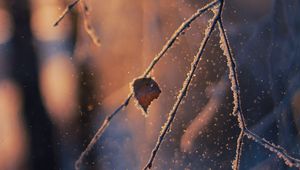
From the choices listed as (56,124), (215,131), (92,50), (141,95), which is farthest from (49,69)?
(141,95)

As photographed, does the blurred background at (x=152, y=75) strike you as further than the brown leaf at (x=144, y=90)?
Yes

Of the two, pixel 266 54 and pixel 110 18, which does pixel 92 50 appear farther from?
pixel 266 54

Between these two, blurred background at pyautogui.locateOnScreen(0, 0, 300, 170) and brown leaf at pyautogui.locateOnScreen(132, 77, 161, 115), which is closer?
brown leaf at pyautogui.locateOnScreen(132, 77, 161, 115)

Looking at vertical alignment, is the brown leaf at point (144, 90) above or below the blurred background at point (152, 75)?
above

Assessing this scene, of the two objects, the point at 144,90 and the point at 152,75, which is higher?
the point at 144,90

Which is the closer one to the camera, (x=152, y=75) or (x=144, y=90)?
(x=144, y=90)
